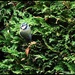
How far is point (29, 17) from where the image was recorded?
3.99 metres

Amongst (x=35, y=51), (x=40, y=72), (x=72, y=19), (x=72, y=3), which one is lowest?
(x=40, y=72)

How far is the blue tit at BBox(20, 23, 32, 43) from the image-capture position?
11.6ft

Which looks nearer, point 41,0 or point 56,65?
point 56,65

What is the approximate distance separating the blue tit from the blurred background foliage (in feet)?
0.49

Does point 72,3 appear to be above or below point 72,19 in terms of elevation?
above

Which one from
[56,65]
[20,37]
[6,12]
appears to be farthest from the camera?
[6,12]

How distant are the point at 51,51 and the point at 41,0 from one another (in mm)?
883

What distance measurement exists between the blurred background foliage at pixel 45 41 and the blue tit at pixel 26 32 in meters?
0.15

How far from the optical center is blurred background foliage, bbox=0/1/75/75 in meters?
3.58

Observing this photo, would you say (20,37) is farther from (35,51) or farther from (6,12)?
(6,12)

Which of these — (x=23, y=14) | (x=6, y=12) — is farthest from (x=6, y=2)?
(x=23, y=14)

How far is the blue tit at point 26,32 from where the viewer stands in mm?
3549

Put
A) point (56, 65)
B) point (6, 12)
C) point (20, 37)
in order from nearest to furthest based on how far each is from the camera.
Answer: point (56, 65) → point (20, 37) → point (6, 12)

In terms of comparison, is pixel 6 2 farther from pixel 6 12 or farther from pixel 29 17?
pixel 29 17
